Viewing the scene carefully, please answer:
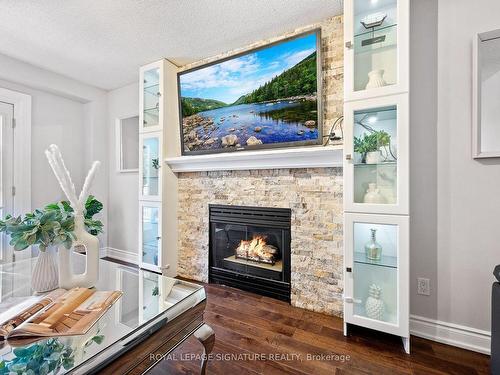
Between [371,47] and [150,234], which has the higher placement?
[371,47]

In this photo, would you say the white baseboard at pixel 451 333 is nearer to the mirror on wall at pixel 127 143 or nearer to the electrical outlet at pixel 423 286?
the electrical outlet at pixel 423 286

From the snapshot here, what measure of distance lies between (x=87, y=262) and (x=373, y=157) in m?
1.96

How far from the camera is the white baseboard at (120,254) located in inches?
140

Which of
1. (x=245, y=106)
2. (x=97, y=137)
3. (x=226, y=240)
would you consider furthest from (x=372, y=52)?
(x=97, y=137)

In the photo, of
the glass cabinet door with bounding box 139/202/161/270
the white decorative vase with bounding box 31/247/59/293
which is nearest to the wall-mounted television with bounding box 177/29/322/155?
the glass cabinet door with bounding box 139/202/161/270

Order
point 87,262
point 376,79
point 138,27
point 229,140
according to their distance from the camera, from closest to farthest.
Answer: point 87,262 → point 376,79 → point 138,27 → point 229,140

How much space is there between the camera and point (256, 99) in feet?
7.79

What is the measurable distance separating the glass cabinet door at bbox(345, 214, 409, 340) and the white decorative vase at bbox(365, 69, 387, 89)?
3.05 feet

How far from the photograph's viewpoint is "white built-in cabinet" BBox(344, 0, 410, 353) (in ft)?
5.45

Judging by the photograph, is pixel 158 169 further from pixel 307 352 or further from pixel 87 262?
pixel 307 352

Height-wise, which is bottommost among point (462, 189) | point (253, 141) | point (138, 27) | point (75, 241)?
point (75, 241)

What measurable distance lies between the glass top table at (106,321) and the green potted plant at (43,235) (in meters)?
A: 0.10

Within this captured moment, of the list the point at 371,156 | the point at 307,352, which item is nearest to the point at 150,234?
the point at 307,352

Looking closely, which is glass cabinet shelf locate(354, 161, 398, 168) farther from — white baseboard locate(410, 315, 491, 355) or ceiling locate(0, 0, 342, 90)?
ceiling locate(0, 0, 342, 90)
